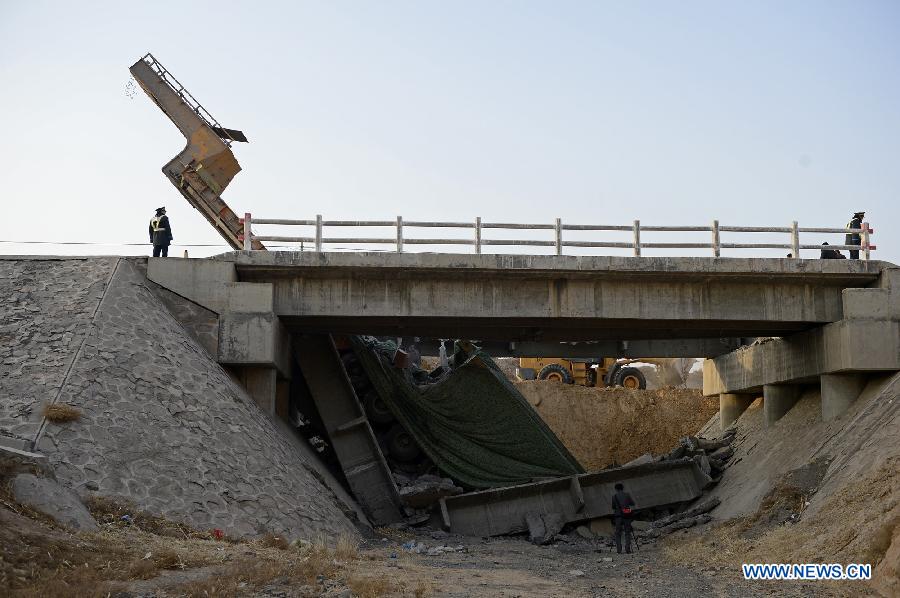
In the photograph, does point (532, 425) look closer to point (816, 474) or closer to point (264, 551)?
point (816, 474)

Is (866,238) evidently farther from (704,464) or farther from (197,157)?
(197,157)

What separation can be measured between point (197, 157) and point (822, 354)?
15.6 meters

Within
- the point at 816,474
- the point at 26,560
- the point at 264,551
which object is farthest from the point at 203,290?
the point at 816,474

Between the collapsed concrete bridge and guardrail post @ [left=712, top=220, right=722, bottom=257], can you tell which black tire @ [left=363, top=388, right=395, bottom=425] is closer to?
the collapsed concrete bridge

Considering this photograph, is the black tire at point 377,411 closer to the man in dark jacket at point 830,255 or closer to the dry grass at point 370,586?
the man in dark jacket at point 830,255

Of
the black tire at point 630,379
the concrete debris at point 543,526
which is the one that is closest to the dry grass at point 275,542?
the concrete debris at point 543,526

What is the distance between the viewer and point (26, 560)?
9.69m

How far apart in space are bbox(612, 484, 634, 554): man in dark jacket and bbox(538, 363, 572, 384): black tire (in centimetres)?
2097

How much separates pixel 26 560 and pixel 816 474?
14.8 meters

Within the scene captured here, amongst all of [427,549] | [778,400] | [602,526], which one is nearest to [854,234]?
[778,400]

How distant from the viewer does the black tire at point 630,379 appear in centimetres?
4066

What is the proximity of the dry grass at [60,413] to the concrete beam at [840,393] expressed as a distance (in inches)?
620

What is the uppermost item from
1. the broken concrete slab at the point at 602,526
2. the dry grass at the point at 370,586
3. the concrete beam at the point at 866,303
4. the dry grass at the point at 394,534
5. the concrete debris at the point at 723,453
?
the concrete beam at the point at 866,303

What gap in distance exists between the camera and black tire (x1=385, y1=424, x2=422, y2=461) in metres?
24.0
